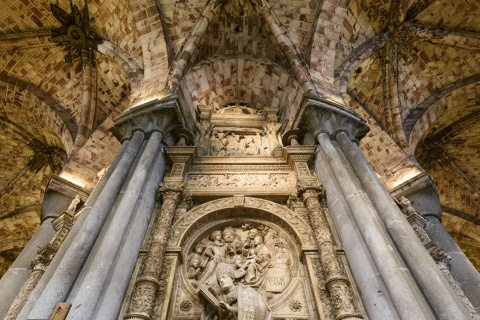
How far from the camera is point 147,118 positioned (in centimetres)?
612

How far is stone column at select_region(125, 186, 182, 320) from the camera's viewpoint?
3820mm

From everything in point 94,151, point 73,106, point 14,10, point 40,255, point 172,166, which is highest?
point 14,10

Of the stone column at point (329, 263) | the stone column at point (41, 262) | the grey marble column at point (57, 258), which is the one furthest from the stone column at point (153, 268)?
the stone column at point (329, 263)

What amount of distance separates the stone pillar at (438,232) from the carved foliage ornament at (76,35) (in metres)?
8.19

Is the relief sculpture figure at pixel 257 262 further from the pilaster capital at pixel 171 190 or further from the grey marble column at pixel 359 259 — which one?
the pilaster capital at pixel 171 190

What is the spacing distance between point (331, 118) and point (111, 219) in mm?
4109

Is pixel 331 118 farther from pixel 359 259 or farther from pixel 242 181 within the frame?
pixel 359 259

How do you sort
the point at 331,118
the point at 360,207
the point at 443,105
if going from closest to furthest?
the point at 360,207 → the point at 331,118 → the point at 443,105

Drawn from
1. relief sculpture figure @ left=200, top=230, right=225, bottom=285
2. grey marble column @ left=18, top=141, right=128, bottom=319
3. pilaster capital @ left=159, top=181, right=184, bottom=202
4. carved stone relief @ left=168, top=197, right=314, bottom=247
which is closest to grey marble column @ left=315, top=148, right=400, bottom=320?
carved stone relief @ left=168, top=197, right=314, bottom=247

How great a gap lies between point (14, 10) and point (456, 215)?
14821 millimetres

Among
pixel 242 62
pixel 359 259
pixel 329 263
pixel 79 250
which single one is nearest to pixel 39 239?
pixel 79 250

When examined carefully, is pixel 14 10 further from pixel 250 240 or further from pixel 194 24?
pixel 250 240

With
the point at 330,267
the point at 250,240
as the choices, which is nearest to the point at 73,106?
the point at 250,240

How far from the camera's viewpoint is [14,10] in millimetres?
8688
